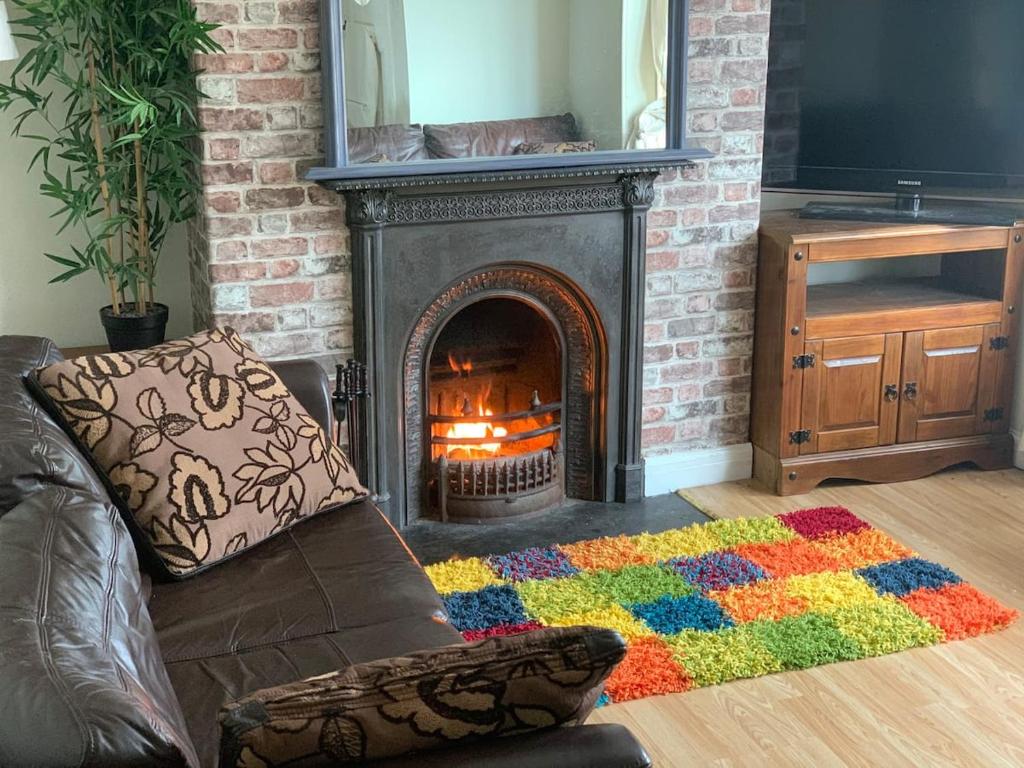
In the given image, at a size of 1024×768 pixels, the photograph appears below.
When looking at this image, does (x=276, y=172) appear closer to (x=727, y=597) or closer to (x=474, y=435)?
(x=474, y=435)

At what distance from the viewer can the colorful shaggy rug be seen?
308 centimetres

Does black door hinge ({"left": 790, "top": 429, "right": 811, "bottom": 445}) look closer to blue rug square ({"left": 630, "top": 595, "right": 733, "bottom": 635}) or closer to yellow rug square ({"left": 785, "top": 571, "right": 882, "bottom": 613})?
yellow rug square ({"left": 785, "top": 571, "right": 882, "bottom": 613})

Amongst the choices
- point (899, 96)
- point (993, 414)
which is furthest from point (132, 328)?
point (993, 414)

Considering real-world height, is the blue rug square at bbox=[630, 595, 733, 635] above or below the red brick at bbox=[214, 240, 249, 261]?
below

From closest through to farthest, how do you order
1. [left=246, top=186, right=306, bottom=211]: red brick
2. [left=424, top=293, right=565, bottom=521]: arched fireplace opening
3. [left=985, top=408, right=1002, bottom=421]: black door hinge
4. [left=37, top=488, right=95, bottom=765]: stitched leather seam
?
[left=37, top=488, right=95, bottom=765]: stitched leather seam < [left=246, top=186, right=306, bottom=211]: red brick < [left=424, top=293, right=565, bottom=521]: arched fireplace opening < [left=985, top=408, right=1002, bottom=421]: black door hinge

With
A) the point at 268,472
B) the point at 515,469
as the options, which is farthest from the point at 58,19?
the point at 515,469

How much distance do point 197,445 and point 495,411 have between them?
1600 mm

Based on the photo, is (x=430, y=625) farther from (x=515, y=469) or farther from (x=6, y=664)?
(x=515, y=469)

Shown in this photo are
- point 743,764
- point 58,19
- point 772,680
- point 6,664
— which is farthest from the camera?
point 58,19

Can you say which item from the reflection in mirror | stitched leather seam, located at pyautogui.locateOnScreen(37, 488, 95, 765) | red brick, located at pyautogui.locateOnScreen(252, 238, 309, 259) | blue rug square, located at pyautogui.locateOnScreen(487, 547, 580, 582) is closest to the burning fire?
blue rug square, located at pyautogui.locateOnScreen(487, 547, 580, 582)

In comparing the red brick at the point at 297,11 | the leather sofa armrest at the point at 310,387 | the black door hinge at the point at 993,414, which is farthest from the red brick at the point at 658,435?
the red brick at the point at 297,11

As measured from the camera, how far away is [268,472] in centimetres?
271

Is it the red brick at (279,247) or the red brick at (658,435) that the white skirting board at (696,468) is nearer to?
the red brick at (658,435)

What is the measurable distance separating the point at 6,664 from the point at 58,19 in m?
2.39
